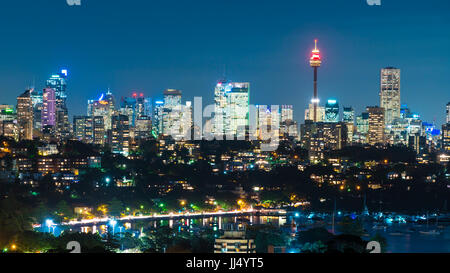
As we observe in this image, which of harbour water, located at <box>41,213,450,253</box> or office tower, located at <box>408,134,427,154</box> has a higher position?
office tower, located at <box>408,134,427,154</box>

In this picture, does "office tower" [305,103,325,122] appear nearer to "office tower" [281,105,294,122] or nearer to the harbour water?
"office tower" [281,105,294,122]

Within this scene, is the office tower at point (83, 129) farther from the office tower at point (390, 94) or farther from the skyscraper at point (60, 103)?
the office tower at point (390, 94)

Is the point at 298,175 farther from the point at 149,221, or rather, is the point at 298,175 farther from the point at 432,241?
the point at 432,241

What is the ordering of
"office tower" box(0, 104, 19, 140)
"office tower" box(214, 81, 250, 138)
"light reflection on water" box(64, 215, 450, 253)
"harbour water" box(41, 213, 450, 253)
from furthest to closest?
"office tower" box(214, 81, 250, 138)
"office tower" box(0, 104, 19, 140)
"harbour water" box(41, 213, 450, 253)
"light reflection on water" box(64, 215, 450, 253)

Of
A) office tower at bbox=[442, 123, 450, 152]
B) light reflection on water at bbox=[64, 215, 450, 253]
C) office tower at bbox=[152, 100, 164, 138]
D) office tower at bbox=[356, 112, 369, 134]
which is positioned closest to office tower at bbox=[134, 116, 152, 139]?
office tower at bbox=[152, 100, 164, 138]

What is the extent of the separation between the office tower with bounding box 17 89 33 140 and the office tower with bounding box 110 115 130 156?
12.8 ft

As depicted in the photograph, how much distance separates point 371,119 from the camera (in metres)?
46.2

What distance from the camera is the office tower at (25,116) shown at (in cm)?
3719

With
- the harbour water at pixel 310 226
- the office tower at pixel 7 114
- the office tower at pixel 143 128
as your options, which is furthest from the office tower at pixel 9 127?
the harbour water at pixel 310 226

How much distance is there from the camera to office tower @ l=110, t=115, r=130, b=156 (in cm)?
3822

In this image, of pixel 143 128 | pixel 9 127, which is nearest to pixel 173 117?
pixel 143 128
